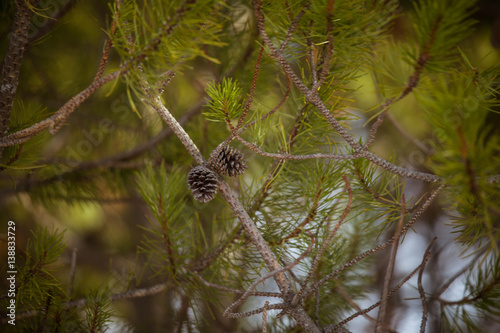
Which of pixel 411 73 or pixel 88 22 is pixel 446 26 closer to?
pixel 411 73

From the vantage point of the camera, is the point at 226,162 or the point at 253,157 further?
the point at 253,157

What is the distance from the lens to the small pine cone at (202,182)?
0.37 m

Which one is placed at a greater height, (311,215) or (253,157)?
(253,157)

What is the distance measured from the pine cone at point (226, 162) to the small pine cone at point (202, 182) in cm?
1

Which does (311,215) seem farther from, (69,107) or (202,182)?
(69,107)

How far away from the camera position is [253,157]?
73cm

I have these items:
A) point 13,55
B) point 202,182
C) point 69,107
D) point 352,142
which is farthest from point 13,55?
point 352,142

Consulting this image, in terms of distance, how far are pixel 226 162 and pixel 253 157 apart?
0.34 metres

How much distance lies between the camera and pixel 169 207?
1.44 feet

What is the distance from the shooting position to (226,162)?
1.29 feet

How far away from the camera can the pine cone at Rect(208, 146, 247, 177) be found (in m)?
0.39

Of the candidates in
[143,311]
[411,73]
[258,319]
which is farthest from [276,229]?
[143,311]

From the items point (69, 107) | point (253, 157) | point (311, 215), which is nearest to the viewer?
point (69, 107)

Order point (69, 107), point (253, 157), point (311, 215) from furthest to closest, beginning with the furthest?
point (253, 157), point (311, 215), point (69, 107)
